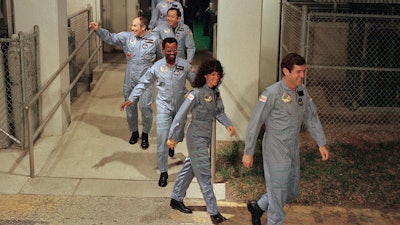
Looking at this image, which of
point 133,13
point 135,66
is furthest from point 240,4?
point 133,13

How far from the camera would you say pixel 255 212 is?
689cm

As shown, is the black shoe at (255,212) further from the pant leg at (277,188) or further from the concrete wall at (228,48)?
the concrete wall at (228,48)

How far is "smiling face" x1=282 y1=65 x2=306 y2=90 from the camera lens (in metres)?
6.25

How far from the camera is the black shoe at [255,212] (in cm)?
685

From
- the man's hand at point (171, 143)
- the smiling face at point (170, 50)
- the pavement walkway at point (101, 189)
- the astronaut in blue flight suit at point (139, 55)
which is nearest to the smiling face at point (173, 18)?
the astronaut in blue flight suit at point (139, 55)

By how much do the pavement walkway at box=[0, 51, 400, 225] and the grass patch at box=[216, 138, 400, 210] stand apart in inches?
7.6

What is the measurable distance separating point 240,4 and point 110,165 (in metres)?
2.76

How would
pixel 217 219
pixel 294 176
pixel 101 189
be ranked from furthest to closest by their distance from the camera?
pixel 101 189
pixel 217 219
pixel 294 176

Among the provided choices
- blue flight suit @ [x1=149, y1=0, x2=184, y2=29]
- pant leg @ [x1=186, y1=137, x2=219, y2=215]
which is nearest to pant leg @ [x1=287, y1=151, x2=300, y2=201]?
pant leg @ [x1=186, y1=137, x2=219, y2=215]

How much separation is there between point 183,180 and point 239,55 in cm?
249

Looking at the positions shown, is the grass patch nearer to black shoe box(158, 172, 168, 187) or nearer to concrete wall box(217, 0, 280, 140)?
concrete wall box(217, 0, 280, 140)

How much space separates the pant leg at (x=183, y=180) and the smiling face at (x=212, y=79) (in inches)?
33.5

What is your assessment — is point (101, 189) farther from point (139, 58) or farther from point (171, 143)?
point (139, 58)

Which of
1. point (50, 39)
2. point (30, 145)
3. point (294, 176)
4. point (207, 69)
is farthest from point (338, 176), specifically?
point (50, 39)
